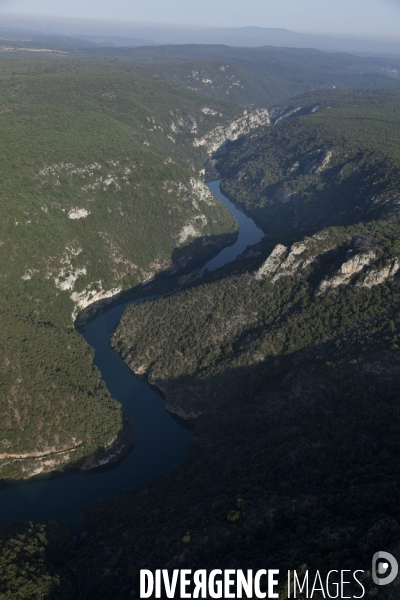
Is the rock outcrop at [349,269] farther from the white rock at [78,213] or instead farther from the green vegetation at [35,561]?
the white rock at [78,213]

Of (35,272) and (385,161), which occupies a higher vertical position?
(385,161)

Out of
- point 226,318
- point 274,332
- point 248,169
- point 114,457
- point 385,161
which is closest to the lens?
point 114,457

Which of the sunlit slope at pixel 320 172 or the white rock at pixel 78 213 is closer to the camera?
the white rock at pixel 78 213

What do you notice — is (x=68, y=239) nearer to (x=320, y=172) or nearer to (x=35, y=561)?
(x=35, y=561)

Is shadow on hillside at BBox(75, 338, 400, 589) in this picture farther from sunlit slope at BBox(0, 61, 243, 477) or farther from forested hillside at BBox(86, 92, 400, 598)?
sunlit slope at BBox(0, 61, 243, 477)

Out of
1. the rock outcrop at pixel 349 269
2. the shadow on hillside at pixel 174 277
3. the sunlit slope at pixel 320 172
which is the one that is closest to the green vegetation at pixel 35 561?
the shadow on hillside at pixel 174 277

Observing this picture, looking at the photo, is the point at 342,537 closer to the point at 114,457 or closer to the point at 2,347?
the point at 114,457

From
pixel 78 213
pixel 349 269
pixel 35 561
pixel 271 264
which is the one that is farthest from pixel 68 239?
pixel 35 561

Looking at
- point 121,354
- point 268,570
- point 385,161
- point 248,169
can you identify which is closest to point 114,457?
point 121,354
